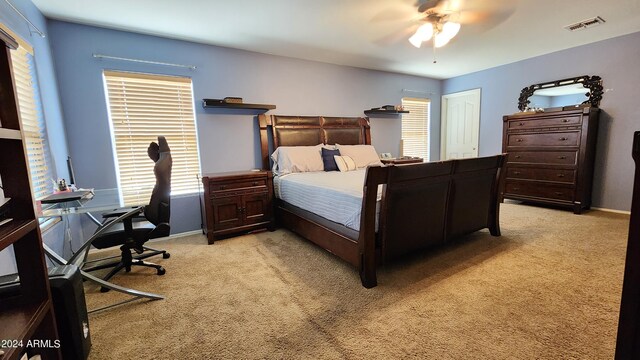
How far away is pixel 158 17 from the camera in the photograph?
8.84 ft

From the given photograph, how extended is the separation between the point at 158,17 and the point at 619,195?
626 cm

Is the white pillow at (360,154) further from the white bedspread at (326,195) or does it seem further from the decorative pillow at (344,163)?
the white bedspread at (326,195)

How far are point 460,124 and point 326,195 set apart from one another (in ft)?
14.4

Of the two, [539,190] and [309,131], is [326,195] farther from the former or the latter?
[539,190]

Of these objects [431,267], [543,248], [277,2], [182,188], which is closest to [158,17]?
[277,2]

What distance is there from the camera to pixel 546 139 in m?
4.01

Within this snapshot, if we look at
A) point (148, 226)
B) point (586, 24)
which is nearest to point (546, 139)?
point (586, 24)

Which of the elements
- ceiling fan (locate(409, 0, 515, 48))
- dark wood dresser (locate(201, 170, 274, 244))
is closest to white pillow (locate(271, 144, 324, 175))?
dark wood dresser (locate(201, 170, 274, 244))

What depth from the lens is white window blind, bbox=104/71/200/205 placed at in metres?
3.07

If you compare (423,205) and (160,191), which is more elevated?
(160,191)

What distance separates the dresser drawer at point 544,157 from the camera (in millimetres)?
3799

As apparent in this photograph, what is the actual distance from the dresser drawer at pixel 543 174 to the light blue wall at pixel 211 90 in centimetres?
204

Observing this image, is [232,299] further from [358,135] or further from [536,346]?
[358,135]

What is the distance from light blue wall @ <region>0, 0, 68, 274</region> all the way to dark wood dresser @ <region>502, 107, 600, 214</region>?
19.4 ft
